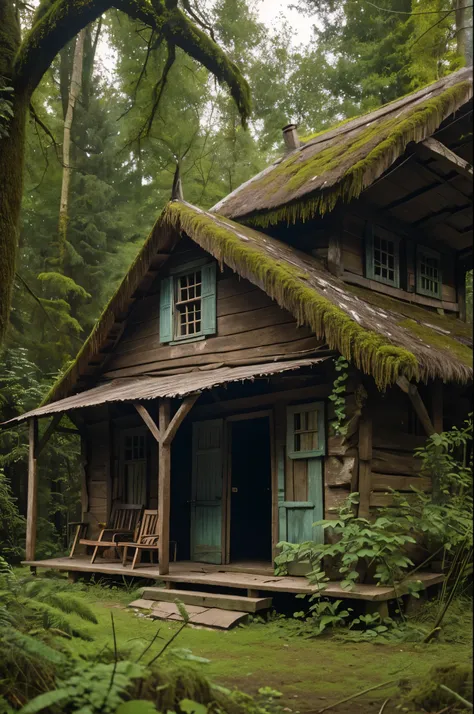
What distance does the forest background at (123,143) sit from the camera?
56.1 feet

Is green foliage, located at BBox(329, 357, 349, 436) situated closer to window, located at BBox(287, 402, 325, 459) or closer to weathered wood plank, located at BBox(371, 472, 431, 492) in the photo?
window, located at BBox(287, 402, 325, 459)

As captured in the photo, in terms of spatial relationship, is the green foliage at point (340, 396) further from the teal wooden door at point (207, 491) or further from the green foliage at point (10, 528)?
the green foliage at point (10, 528)

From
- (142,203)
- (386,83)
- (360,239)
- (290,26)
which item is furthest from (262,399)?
(290,26)

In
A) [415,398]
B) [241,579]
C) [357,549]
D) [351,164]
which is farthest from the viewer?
[351,164]

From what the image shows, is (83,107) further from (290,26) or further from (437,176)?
(437,176)

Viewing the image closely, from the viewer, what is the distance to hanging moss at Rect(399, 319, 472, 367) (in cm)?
947

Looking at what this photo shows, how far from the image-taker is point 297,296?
900 cm

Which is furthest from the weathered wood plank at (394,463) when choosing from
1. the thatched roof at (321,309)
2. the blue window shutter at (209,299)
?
the blue window shutter at (209,299)

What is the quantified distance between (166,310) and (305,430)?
3.81 metres

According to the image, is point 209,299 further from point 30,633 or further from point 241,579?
point 30,633

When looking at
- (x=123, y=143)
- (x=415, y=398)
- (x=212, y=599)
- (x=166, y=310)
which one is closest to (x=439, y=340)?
(x=415, y=398)

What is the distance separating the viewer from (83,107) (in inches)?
880

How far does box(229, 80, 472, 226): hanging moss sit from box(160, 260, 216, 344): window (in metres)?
1.44

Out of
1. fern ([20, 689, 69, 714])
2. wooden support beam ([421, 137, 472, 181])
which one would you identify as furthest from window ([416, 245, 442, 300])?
fern ([20, 689, 69, 714])
